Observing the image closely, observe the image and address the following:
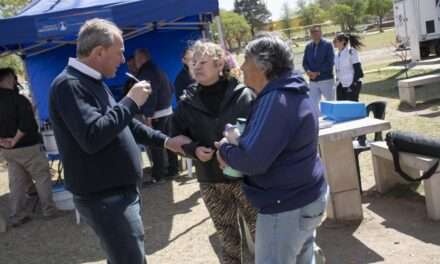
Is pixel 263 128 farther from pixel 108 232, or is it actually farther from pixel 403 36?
pixel 403 36

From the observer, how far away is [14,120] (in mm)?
6207

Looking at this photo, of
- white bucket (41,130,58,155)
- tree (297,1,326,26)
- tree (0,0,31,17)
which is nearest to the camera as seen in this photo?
white bucket (41,130,58,155)

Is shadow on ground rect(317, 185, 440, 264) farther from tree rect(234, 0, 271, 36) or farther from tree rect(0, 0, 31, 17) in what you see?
tree rect(234, 0, 271, 36)

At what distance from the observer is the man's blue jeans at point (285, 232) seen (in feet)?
8.15

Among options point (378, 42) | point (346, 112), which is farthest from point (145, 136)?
point (378, 42)

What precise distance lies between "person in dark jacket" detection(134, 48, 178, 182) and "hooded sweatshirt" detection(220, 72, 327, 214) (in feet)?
15.6

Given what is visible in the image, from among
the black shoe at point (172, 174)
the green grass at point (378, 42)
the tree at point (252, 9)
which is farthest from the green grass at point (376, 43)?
the tree at point (252, 9)

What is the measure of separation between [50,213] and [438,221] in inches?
171

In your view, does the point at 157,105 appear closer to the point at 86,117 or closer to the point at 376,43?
the point at 86,117

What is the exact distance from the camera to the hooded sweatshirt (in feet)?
7.62

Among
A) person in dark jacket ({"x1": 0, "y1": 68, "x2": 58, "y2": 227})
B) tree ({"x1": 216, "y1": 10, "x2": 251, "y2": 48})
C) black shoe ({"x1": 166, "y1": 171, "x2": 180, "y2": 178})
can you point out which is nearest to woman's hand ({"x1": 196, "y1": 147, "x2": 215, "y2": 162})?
person in dark jacket ({"x1": 0, "y1": 68, "x2": 58, "y2": 227})

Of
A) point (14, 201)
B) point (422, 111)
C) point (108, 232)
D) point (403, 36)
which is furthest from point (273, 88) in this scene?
point (403, 36)

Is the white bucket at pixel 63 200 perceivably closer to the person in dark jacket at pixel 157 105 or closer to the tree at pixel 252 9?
the person in dark jacket at pixel 157 105

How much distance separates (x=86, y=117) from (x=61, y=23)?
4.04 metres
